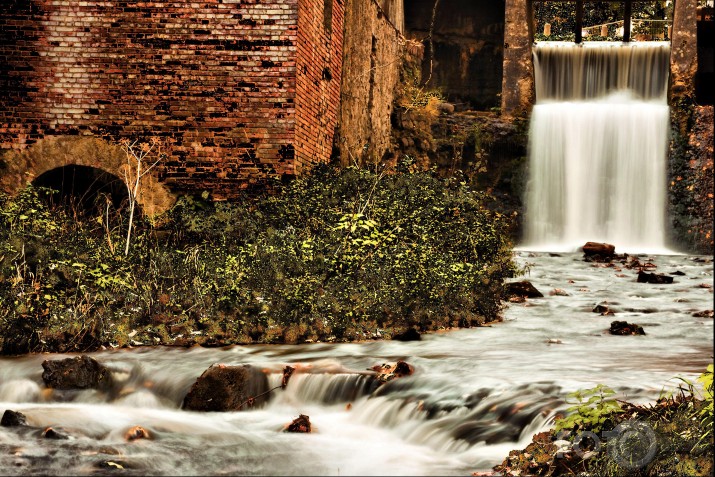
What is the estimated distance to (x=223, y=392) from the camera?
5.85 metres

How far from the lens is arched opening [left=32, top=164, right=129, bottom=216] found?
10.6 meters

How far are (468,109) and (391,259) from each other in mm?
12075

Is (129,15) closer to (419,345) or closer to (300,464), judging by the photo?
(419,345)

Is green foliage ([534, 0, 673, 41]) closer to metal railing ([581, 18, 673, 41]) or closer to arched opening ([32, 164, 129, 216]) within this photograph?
metal railing ([581, 18, 673, 41])

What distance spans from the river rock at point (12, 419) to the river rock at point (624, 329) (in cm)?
566

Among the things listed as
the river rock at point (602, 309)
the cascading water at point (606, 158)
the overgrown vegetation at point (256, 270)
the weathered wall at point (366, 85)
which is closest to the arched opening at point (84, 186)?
the overgrown vegetation at point (256, 270)

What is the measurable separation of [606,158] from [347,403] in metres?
12.8

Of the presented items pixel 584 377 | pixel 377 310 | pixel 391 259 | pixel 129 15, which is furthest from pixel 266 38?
pixel 584 377

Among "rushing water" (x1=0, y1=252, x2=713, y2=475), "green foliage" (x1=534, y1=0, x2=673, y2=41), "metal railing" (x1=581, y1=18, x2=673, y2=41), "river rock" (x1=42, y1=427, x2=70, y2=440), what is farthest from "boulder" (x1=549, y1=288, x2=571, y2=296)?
"green foliage" (x1=534, y1=0, x2=673, y2=41)

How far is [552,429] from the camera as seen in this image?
441 centimetres

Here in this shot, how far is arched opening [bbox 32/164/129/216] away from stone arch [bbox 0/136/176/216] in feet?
0.62

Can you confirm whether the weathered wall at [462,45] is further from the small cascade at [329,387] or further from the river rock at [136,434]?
the river rock at [136,434]

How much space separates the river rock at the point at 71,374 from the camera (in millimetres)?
6145

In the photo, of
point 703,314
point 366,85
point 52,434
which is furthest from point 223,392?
point 366,85
